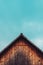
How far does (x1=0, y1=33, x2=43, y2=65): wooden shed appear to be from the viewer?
85.0 feet

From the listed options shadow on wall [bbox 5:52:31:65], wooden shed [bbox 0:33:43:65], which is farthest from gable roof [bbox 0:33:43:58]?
shadow on wall [bbox 5:52:31:65]

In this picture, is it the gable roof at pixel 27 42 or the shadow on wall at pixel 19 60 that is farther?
the gable roof at pixel 27 42

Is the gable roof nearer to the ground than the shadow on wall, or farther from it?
farther from it

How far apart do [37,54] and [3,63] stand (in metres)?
3.44

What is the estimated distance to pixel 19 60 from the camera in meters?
25.9

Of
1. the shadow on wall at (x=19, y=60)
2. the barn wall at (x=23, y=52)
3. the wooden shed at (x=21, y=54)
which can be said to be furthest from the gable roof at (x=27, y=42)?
the shadow on wall at (x=19, y=60)

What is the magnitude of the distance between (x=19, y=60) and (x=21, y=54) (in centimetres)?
61

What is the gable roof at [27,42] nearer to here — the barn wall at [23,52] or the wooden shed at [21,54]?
the wooden shed at [21,54]

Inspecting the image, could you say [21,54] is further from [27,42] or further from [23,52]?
[27,42]

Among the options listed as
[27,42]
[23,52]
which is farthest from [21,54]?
[27,42]

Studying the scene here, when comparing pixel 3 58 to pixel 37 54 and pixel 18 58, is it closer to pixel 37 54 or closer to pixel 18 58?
pixel 18 58

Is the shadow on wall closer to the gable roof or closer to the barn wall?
the barn wall

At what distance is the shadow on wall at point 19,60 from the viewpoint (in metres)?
25.9

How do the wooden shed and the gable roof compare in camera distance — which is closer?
the wooden shed
